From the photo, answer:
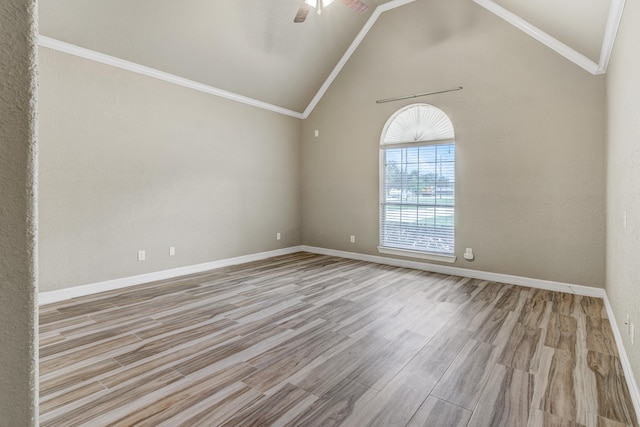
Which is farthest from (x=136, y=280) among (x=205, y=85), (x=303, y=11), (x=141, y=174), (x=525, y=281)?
(x=525, y=281)

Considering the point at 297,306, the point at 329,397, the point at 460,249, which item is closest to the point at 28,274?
the point at 329,397

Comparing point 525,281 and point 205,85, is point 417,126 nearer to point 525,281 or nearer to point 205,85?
point 525,281

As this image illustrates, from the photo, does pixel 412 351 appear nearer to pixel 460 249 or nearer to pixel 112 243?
pixel 460 249

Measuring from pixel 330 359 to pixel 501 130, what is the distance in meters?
3.83

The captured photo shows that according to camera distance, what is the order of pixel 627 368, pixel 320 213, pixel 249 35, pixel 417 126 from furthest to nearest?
pixel 320 213, pixel 417 126, pixel 249 35, pixel 627 368

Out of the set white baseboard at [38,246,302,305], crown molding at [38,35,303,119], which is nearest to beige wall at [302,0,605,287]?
crown molding at [38,35,303,119]

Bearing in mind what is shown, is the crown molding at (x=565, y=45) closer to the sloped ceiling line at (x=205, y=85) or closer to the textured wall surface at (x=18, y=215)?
the sloped ceiling line at (x=205, y=85)

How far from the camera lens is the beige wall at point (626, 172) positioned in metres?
2.02

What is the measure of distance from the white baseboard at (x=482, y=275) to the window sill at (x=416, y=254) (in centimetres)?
10

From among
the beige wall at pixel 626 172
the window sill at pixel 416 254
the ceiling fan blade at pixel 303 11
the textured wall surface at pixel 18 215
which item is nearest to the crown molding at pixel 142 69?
the ceiling fan blade at pixel 303 11

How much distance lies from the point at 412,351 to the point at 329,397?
34.7 inches

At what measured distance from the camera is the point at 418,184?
5.24m

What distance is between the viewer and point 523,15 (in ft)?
13.2

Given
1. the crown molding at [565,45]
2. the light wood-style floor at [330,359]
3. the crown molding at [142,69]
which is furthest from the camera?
the crown molding at [142,69]
